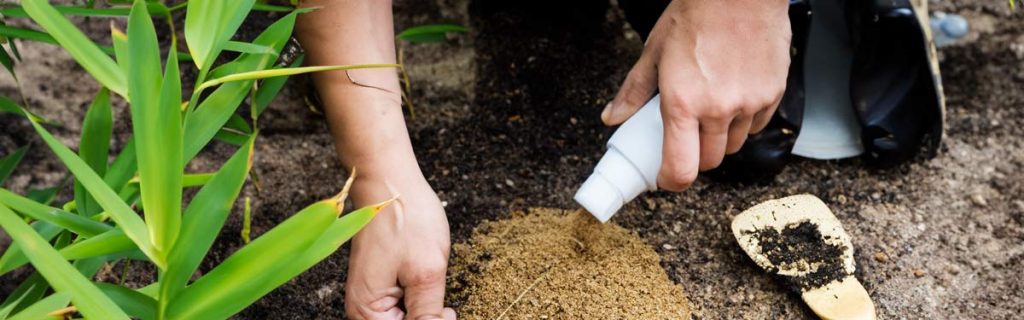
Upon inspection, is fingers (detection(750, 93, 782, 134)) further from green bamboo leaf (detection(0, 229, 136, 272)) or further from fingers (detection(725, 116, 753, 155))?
green bamboo leaf (detection(0, 229, 136, 272))

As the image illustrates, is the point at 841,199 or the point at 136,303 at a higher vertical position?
the point at 136,303

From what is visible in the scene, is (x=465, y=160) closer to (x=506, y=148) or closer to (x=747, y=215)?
(x=506, y=148)

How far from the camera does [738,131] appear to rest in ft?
3.12

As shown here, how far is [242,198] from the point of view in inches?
46.4

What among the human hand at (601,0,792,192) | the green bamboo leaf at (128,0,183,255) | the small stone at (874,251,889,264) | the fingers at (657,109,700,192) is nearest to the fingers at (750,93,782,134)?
the human hand at (601,0,792,192)

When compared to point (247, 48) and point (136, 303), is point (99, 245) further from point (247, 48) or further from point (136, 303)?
point (247, 48)

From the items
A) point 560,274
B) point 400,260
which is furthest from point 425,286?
point 560,274

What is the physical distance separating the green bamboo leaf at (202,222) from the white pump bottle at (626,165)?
39 cm

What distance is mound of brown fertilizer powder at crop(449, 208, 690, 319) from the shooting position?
96 centimetres

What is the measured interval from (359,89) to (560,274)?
0.31 meters

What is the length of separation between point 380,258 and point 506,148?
1.18ft

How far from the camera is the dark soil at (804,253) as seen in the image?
3.22 feet

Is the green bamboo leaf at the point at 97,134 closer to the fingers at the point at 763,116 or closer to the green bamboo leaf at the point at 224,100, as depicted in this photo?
the green bamboo leaf at the point at 224,100

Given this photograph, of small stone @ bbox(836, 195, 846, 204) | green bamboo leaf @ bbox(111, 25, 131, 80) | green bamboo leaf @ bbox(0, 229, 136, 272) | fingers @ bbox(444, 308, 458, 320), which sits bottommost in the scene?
small stone @ bbox(836, 195, 846, 204)
